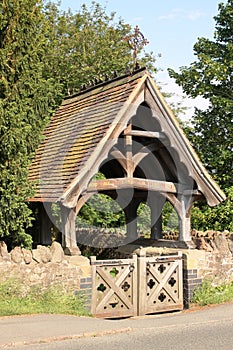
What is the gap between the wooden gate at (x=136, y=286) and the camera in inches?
356

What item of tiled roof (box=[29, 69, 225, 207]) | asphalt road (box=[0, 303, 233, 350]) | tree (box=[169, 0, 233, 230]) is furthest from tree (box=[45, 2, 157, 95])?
asphalt road (box=[0, 303, 233, 350])

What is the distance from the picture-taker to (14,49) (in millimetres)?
9211

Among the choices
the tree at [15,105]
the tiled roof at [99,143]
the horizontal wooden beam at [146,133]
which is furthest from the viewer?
the horizontal wooden beam at [146,133]

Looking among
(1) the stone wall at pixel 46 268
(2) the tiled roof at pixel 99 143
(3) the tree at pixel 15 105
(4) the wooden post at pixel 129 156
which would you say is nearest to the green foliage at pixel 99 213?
(2) the tiled roof at pixel 99 143

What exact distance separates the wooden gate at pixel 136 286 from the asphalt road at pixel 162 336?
44.9 inches

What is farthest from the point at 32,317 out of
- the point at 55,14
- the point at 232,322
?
the point at 55,14

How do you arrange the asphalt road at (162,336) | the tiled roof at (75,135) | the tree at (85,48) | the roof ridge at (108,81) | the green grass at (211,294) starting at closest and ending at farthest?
the asphalt road at (162,336)
the tiled roof at (75,135)
the green grass at (211,294)
the roof ridge at (108,81)
the tree at (85,48)

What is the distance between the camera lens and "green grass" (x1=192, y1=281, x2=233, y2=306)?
31.8 feet

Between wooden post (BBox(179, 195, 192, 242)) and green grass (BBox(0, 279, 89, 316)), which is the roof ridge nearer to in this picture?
wooden post (BBox(179, 195, 192, 242))

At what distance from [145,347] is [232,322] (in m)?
2.19

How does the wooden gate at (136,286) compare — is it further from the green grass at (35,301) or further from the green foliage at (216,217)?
the green foliage at (216,217)

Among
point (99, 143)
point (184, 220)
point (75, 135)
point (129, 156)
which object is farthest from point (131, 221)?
point (99, 143)

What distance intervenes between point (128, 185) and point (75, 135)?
5.97ft

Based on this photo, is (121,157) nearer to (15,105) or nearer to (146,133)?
(146,133)
